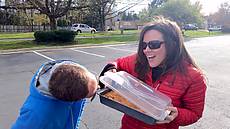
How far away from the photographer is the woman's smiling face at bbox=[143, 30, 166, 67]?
1898 mm

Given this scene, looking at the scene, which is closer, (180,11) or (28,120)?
(28,120)

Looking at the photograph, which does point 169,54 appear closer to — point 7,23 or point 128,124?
point 128,124

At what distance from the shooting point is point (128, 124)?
2.04 m

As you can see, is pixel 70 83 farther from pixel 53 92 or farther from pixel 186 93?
pixel 186 93

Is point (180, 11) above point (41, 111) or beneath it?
above

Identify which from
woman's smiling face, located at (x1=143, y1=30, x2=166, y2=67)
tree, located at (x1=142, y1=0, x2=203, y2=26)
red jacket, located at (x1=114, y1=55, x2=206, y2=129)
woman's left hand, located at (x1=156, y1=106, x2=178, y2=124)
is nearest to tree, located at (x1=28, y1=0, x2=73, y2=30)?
tree, located at (x1=142, y1=0, x2=203, y2=26)

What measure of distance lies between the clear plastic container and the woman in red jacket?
0.51 feet

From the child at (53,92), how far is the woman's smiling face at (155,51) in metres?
0.59

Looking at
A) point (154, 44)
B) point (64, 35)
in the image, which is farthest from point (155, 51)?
point (64, 35)

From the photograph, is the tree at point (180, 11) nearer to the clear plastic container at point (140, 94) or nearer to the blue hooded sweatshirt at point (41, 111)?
the clear plastic container at point (140, 94)

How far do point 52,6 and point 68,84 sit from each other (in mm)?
21715

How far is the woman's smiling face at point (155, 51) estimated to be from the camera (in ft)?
6.23

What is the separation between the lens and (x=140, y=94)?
5.44 ft

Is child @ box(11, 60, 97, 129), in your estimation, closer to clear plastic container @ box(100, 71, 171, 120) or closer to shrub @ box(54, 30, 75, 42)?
clear plastic container @ box(100, 71, 171, 120)
